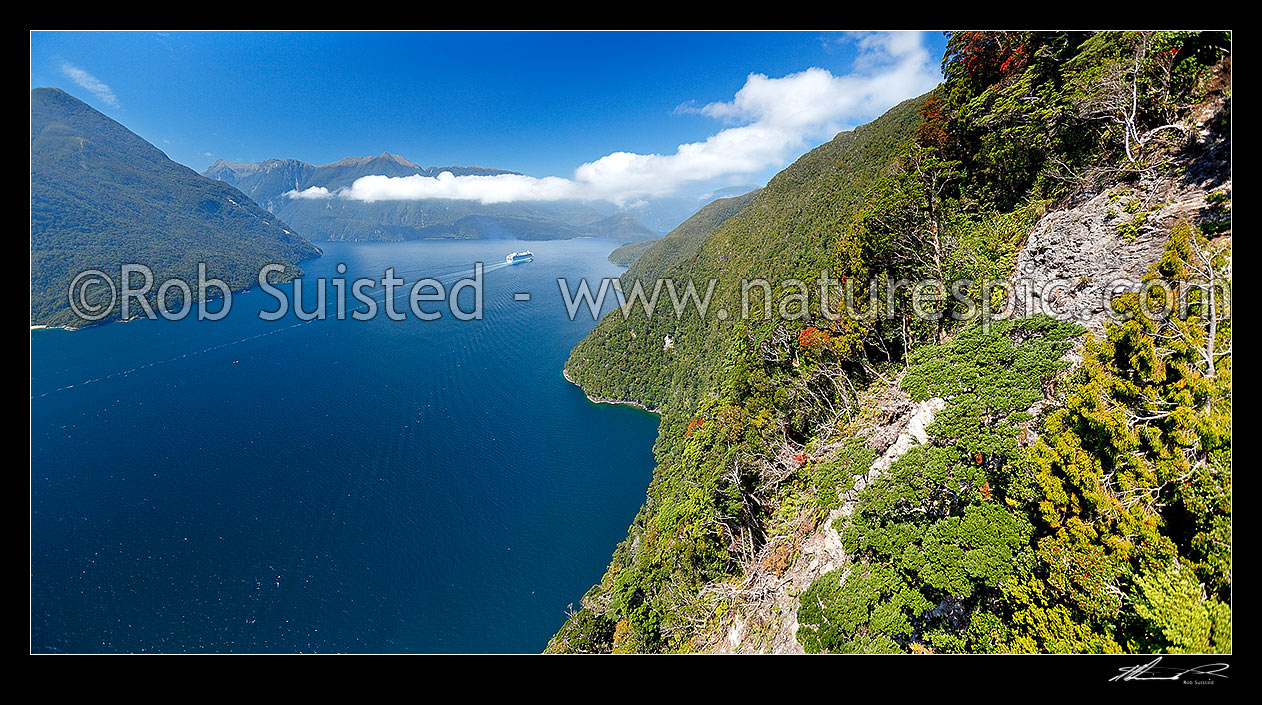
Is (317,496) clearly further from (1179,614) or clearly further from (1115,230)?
(1115,230)

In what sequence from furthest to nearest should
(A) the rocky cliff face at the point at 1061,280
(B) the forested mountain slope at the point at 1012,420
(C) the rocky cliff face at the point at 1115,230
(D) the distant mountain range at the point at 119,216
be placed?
(D) the distant mountain range at the point at 119,216, (A) the rocky cliff face at the point at 1061,280, (C) the rocky cliff face at the point at 1115,230, (B) the forested mountain slope at the point at 1012,420

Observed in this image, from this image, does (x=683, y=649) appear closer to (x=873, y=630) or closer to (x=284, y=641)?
(x=873, y=630)

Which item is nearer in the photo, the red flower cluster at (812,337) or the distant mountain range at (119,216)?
the red flower cluster at (812,337)

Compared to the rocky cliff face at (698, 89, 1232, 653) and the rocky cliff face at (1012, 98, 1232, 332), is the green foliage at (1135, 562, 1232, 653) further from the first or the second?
the rocky cliff face at (1012, 98, 1232, 332)

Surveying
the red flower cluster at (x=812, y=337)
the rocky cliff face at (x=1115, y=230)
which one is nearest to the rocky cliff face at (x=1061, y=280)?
the rocky cliff face at (x=1115, y=230)

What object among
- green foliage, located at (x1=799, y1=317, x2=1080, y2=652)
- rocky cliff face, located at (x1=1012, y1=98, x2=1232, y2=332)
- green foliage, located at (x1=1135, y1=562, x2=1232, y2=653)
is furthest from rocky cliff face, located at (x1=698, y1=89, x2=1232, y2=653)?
green foliage, located at (x1=1135, y1=562, x2=1232, y2=653)
